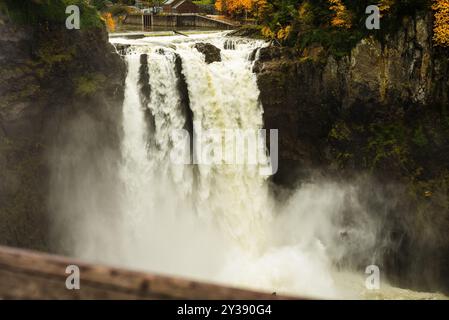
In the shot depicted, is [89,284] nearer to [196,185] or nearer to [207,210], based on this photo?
[196,185]

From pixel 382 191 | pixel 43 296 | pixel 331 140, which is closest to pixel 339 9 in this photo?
pixel 331 140

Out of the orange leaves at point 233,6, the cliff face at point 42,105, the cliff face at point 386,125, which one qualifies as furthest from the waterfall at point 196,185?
the orange leaves at point 233,6

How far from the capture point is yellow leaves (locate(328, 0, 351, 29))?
1745 centimetres

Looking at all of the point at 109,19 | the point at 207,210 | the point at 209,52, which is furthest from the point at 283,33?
the point at 109,19

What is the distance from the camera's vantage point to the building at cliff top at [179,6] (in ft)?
124

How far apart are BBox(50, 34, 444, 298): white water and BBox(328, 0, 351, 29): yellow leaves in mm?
3875

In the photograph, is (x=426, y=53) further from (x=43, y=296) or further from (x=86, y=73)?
(x=43, y=296)

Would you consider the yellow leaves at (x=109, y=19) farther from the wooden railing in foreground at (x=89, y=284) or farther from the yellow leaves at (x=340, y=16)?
the wooden railing in foreground at (x=89, y=284)

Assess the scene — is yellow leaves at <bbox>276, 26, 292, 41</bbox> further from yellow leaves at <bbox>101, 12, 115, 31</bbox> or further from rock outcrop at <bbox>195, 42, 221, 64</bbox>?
yellow leaves at <bbox>101, 12, 115, 31</bbox>

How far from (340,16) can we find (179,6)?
2418 cm

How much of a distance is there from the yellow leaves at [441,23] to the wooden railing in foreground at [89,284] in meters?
17.1

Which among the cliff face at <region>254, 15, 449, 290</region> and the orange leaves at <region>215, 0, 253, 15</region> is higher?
the orange leaves at <region>215, 0, 253, 15</region>

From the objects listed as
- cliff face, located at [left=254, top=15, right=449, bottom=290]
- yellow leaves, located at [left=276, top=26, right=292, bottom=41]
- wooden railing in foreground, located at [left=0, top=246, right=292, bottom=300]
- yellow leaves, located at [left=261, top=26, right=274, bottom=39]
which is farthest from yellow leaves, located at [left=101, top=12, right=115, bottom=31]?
wooden railing in foreground, located at [left=0, top=246, right=292, bottom=300]

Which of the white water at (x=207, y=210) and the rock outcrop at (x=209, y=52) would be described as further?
the rock outcrop at (x=209, y=52)
